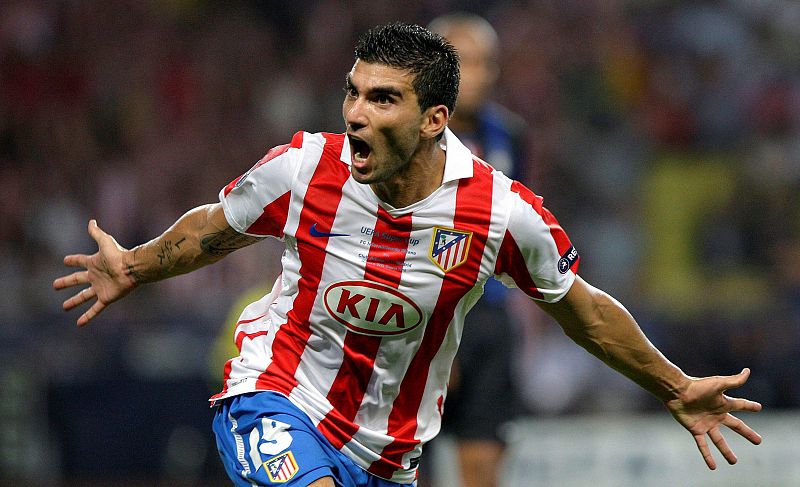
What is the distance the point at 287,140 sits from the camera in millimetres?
10406

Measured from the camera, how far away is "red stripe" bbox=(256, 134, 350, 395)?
3.71 meters

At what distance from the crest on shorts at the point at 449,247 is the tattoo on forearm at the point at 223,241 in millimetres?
565

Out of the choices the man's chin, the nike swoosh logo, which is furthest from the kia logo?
the man's chin

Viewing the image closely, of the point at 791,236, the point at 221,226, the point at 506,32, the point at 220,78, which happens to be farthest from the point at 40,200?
the point at 221,226

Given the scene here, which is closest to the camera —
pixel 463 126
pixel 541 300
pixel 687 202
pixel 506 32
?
pixel 541 300

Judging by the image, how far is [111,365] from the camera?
8.77m

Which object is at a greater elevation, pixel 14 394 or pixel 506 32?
pixel 506 32

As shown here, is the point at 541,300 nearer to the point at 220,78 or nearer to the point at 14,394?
the point at 14,394

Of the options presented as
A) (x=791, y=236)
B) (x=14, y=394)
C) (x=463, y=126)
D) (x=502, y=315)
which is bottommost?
(x=14, y=394)

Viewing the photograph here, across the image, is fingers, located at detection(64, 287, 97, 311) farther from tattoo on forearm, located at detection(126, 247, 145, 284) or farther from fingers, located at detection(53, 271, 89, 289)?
tattoo on forearm, located at detection(126, 247, 145, 284)

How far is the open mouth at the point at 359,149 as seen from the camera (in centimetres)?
349

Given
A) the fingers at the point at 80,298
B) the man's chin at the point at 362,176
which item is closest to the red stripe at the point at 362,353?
the man's chin at the point at 362,176

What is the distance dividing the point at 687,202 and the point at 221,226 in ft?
22.0

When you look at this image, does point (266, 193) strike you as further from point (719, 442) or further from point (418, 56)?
point (719, 442)
